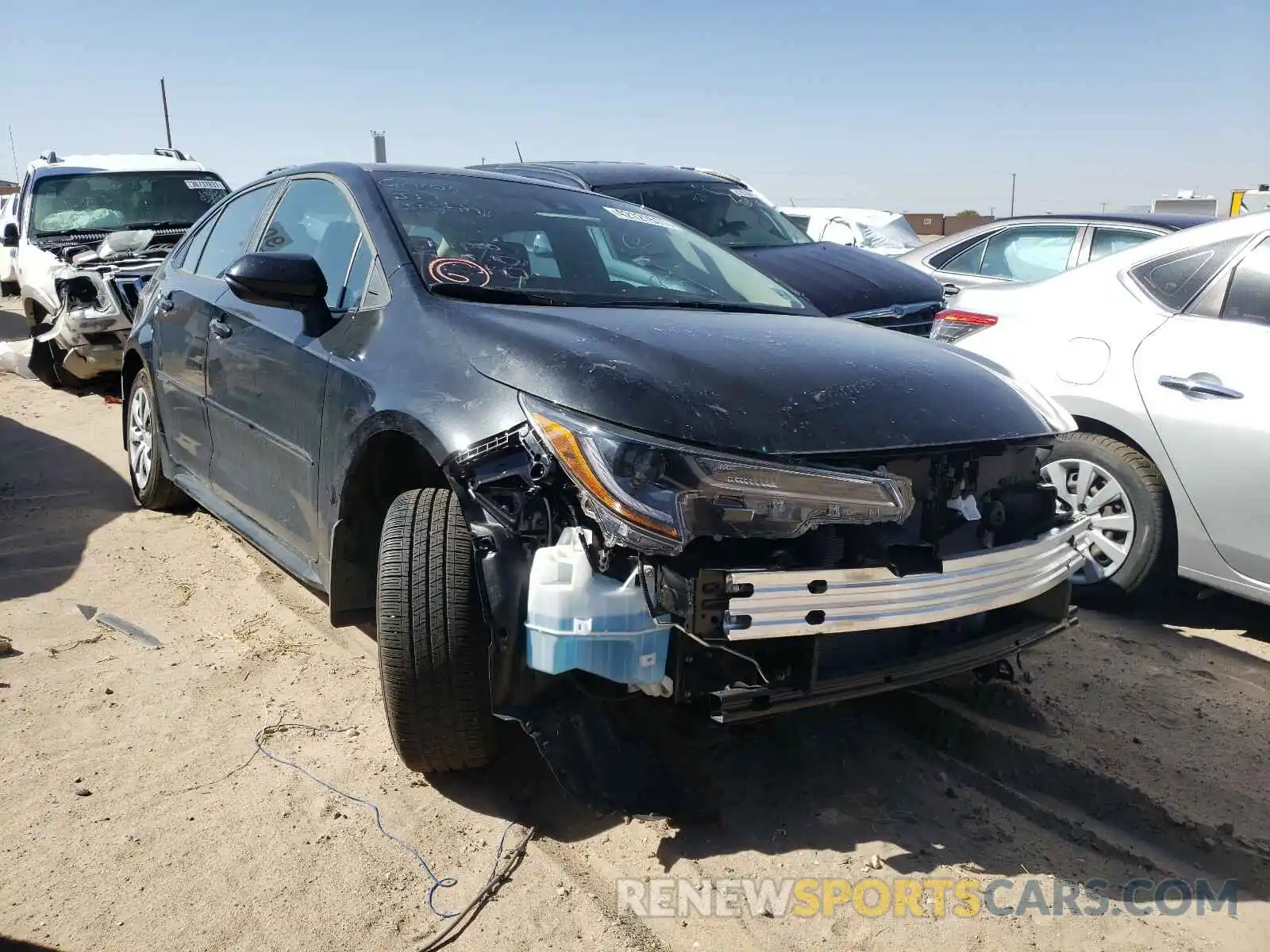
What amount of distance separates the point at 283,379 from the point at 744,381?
1667mm

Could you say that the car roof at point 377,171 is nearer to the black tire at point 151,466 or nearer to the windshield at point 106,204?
the black tire at point 151,466

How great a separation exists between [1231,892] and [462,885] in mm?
1864

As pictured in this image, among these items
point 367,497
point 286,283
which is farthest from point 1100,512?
point 286,283

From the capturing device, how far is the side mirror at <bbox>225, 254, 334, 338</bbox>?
3.14 m

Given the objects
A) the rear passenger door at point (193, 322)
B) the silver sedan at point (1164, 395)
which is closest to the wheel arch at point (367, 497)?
the rear passenger door at point (193, 322)

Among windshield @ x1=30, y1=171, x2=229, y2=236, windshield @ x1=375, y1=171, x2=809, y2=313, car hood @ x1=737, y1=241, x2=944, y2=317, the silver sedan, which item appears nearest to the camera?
windshield @ x1=375, y1=171, x2=809, y2=313

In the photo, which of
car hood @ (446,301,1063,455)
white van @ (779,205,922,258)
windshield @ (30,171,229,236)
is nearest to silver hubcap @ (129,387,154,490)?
car hood @ (446,301,1063,455)

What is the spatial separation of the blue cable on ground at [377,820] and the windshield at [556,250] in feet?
4.65

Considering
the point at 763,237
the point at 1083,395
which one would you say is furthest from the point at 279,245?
the point at 763,237

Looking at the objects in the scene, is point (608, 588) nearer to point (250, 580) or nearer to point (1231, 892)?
point (1231, 892)

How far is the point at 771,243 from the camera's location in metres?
7.41

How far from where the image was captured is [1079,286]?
15.3 ft

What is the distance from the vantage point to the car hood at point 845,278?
6.25 meters

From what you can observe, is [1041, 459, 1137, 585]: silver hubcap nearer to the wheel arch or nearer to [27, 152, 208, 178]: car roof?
the wheel arch
